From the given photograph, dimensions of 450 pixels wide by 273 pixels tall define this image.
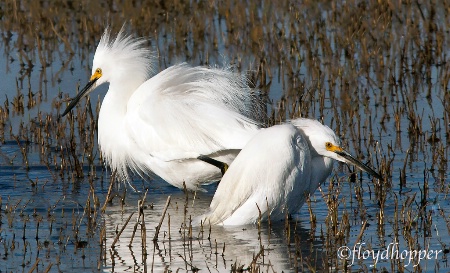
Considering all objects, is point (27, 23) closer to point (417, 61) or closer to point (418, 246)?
point (417, 61)

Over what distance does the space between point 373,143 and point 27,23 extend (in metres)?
5.82

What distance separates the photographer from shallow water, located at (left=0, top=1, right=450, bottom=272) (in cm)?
555

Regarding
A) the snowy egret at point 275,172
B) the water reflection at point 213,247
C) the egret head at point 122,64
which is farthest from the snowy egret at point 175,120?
the water reflection at point 213,247

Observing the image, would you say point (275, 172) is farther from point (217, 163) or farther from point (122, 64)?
point (122, 64)

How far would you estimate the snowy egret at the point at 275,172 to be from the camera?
6191 millimetres

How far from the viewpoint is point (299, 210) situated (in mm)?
6758

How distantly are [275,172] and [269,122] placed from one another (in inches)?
82.8

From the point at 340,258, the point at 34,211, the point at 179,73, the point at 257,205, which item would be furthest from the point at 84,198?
the point at 340,258

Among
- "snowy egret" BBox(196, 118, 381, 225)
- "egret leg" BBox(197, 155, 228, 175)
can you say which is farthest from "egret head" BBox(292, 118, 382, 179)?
"egret leg" BBox(197, 155, 228, 175)

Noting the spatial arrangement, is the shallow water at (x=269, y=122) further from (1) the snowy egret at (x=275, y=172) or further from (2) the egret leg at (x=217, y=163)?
(2) the egret leg at (x=217, y=163)

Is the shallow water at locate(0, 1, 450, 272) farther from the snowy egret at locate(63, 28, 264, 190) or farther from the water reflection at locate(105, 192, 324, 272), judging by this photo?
the snowy egret at locate(63, 28, 264, 190)

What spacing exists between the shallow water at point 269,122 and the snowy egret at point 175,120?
269 mm

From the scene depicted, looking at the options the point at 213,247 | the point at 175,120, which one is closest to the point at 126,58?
the point at 175,120

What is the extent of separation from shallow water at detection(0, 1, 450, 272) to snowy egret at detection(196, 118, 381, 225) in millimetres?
155
